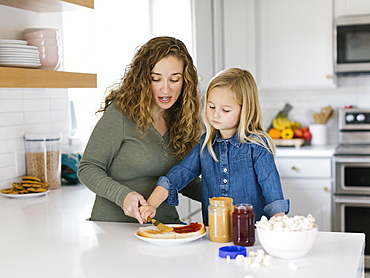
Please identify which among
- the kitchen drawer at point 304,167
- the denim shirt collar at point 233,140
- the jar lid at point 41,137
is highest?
the denim shirt collar at point 233,140

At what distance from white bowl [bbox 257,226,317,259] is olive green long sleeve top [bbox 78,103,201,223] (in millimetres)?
665

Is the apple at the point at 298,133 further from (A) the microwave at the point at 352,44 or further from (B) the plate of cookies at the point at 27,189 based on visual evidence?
(B) the plate of cookies at the point at 27,189

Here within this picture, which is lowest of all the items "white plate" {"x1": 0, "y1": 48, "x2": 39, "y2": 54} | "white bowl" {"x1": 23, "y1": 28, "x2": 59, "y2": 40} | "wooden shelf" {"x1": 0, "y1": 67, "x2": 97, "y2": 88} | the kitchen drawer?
the kitchen drawer

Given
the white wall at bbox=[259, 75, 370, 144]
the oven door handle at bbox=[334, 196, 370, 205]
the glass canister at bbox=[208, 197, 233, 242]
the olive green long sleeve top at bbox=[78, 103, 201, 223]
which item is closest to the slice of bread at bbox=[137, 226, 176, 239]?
the glass canister at bbox=[208, 197, 233, 242]

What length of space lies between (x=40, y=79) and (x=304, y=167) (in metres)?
2.33

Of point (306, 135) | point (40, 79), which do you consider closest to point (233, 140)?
point (40, 79)

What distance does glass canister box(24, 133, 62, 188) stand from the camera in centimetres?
282

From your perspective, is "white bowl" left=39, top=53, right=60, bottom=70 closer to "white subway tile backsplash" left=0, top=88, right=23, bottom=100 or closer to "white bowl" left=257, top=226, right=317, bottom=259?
"white subway tile backsplash" left=0, top=88, right=23, bottom=100

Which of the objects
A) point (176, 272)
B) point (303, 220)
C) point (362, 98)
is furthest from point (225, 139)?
point (362, 98)

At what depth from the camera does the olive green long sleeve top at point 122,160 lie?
2.01 meters

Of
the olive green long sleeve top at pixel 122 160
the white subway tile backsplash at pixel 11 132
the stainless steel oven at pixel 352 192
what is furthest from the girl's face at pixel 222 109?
the stainless steel oven at pixel 352 192

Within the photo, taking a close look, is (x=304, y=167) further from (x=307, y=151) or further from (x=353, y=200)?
(x=353, y=200)

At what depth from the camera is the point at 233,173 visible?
1991mm

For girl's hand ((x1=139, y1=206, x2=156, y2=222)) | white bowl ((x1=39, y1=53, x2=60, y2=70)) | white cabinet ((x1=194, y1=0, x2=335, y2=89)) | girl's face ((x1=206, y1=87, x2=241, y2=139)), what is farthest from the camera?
white cabinet ((x1=194, y1=0, x2=335, y2=89))
